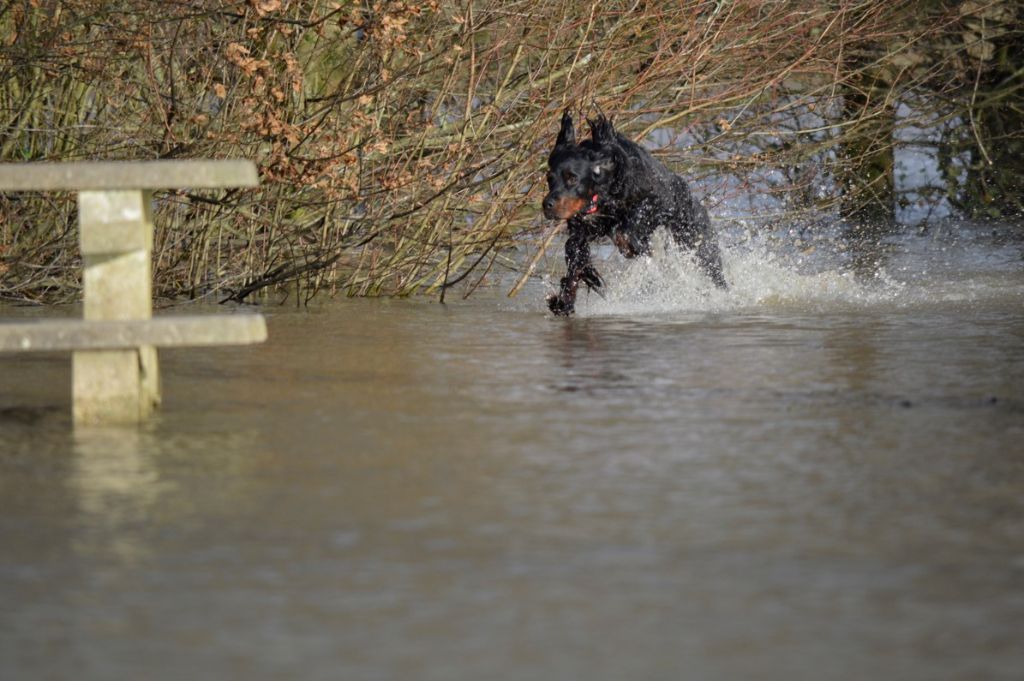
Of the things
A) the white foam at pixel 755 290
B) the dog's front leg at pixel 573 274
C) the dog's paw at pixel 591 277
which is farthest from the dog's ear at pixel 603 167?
the white foam at pixel 755 290

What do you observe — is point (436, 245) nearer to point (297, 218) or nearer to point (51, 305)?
point (297, 218)

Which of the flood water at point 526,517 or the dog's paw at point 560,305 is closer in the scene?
the flood water at point 526,517

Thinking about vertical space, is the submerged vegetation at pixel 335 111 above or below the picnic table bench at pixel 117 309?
above

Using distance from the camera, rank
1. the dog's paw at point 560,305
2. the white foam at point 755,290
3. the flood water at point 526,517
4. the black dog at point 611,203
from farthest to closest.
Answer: the white foam at point 755,290 < the black dog at point 611,203 < the dog's paw at point 560,305 < the flood water at point 526,517

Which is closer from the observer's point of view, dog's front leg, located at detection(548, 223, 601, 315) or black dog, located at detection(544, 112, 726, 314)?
dog's front leg, located at detection(548, 223, 601, 315)

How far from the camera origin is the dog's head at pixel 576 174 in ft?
31.9

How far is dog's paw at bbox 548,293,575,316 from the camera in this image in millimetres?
9633

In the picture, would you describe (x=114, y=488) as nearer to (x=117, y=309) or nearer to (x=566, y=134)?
(x=117, y=309)

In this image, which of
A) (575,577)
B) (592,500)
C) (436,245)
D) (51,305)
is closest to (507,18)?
(436,245)

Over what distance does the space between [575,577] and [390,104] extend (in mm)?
7894

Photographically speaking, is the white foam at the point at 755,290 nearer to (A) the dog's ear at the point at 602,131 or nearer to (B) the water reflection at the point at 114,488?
(A) the dog's ear at the point at 602,131

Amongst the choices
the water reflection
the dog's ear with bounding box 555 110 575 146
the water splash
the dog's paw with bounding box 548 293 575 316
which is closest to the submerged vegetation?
the dog's ear with bounding box 555 110 575 146

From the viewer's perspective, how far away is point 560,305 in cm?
966

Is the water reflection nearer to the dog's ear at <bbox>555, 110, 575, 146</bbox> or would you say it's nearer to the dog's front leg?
the dog's front leg
